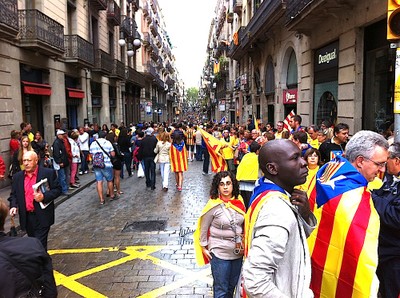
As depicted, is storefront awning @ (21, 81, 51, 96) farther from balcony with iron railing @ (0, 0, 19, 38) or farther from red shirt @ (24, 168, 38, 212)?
red shirt @ (24, 168, 38, 212)

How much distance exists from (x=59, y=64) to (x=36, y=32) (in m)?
3.63

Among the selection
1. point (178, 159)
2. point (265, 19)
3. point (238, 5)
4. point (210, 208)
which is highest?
point (238, 5)

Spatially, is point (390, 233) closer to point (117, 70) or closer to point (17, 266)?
point (17, 266)

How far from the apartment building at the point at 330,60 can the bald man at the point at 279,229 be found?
7823mm

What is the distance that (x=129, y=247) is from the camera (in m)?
6.14

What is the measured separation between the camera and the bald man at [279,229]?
1759 millimetres

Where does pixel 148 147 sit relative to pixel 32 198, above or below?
above

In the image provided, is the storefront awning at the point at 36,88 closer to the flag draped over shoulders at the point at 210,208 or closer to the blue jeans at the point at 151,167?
the blue jeans at the point at 151,167

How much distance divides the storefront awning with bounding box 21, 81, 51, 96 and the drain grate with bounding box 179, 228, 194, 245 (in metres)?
9.47

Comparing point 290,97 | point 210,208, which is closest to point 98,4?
point 290,97

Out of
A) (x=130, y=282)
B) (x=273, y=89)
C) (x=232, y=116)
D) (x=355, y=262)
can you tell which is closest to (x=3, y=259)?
(x=355, y=262)

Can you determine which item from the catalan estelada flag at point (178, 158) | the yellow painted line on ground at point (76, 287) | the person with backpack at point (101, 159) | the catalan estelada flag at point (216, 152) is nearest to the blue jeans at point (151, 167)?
the catalan estelada flag at point (178, 158)

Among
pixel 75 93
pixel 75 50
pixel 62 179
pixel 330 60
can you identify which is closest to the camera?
pixel 62 179

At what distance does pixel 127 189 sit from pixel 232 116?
29.4 meters
